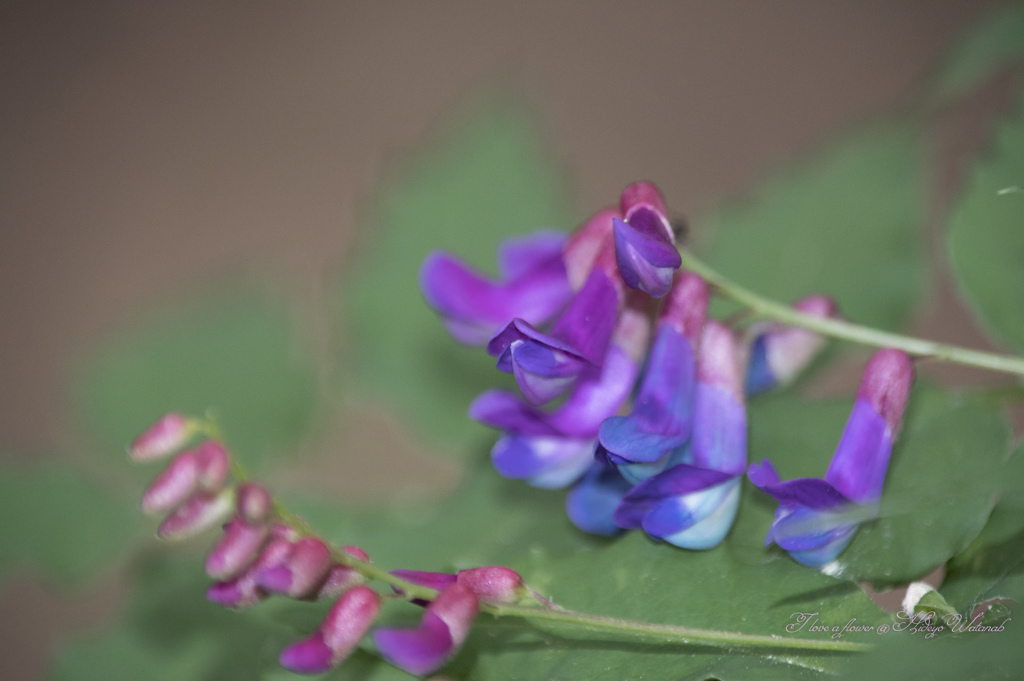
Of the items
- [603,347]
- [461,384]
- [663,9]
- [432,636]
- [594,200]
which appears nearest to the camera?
[432,636]

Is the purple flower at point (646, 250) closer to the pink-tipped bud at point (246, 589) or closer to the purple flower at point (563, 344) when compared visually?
the purple flower at point (563, 344)

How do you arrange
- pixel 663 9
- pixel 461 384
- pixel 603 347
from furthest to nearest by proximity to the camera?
1. pixel 663 9
2. pixel 461 384
3. pixel 603 347

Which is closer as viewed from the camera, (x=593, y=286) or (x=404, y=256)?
(x=593, y=286)

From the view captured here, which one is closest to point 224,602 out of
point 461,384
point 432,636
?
point 432,636

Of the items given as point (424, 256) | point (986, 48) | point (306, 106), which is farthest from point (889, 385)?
point (306, 106)

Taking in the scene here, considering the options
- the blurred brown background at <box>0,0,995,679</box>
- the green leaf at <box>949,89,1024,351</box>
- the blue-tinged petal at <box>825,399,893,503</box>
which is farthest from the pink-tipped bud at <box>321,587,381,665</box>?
the blurred brown background at <box>0,0,995,679</box>

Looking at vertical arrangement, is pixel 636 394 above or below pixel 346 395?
below

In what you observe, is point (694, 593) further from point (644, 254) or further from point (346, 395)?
point (346, 395)
